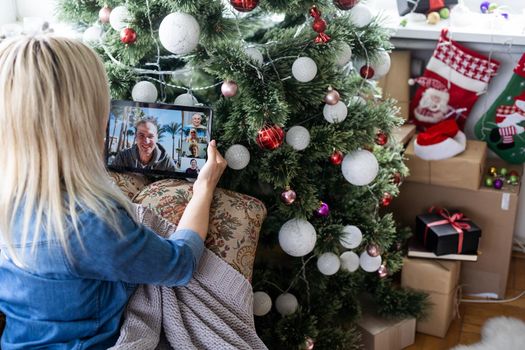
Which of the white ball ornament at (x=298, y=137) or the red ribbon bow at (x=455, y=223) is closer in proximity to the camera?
the white ball ornament at (x=298, y=137)

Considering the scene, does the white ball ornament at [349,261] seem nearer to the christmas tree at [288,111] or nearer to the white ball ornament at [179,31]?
the christmas tree at [288,111]

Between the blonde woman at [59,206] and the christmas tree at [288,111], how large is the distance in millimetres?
371

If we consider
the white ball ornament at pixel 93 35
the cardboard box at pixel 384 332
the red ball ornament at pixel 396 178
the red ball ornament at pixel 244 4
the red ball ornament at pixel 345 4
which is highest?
the red ball ornament at pixel 345 4

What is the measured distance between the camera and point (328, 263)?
160cm

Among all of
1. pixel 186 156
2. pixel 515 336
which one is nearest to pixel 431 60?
pixel 515 336

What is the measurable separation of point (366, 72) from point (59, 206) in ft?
3.11

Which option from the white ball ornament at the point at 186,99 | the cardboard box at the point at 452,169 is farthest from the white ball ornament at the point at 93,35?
the cardboard box at the point at 452,169

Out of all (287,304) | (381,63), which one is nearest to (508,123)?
(381,63)

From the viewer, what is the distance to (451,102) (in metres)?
2.31

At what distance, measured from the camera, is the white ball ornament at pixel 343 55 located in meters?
1.45

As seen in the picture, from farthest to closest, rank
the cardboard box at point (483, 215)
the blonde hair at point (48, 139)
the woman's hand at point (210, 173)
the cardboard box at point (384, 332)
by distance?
the cardboard box at point (483, 215), the cardboard box at point (384, 332), the woman's hand at point (210, 173), the blonde hair at point (48, 139)

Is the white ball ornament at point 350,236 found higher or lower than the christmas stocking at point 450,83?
lower

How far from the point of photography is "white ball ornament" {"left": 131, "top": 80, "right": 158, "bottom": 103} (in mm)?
1442

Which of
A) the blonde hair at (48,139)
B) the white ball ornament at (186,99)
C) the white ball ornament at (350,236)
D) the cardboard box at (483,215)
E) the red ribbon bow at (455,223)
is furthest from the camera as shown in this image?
the cardboard box at (483,215)
